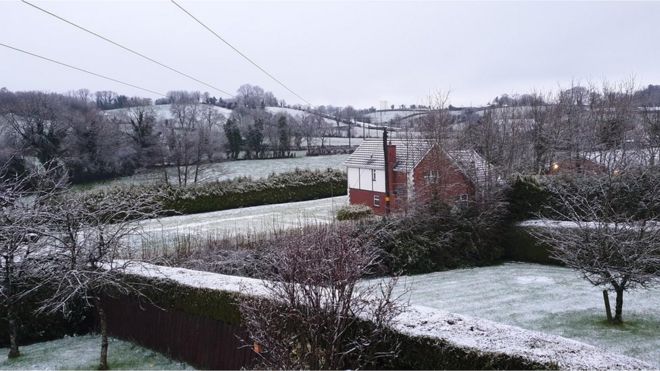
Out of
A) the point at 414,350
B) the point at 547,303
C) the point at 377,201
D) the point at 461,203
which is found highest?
the point at 461,203

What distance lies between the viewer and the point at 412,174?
2327cm

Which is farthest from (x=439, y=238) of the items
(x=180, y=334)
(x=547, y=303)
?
(x=180, y=334)

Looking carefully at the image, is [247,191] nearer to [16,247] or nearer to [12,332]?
[12,332]

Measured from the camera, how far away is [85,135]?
27.1 metres

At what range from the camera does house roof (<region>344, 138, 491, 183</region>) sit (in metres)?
20.3

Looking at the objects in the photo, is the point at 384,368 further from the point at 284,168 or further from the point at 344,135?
the point at 344,135

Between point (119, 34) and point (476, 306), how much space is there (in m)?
11.0

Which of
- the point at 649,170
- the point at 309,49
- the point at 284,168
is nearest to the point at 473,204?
the point at 649,170

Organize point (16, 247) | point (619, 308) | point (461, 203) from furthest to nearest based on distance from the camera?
point (461, 203), point (619, 308), point (16, 247)

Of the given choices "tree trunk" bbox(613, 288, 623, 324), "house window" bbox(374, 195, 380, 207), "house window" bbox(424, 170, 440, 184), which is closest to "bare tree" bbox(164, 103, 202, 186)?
"house window" bbox(374, 195, 380, 207)

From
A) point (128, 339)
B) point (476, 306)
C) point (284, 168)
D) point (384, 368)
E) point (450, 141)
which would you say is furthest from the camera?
point (284, 168)

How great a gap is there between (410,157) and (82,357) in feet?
61.8

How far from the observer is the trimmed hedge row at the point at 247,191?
86.7 ft

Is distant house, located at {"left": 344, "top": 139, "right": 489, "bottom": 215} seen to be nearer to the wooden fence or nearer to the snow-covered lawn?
the wooden fence
